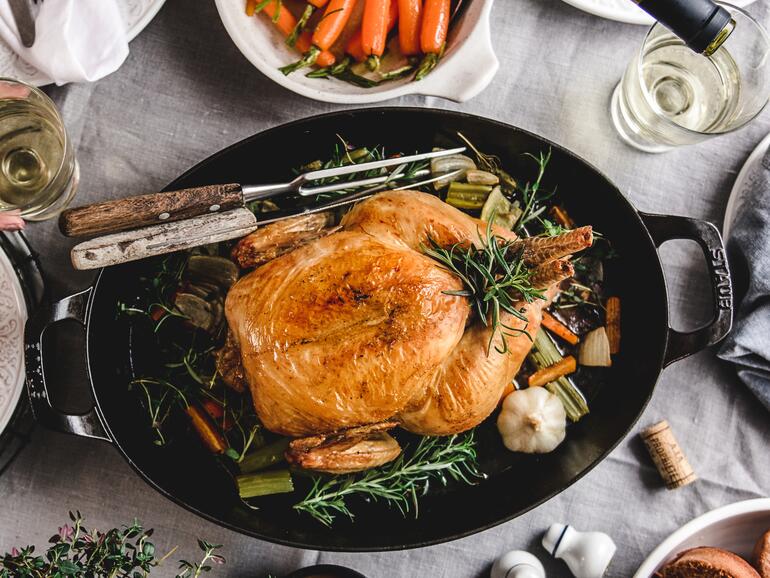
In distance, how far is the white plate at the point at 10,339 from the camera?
5.69ft

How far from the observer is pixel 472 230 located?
1.61 m

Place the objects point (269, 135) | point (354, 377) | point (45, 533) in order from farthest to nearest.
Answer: point (45, 533) → point (269, 135) → point (354, 377)

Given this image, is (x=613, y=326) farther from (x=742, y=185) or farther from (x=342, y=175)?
(x=342, y=175)

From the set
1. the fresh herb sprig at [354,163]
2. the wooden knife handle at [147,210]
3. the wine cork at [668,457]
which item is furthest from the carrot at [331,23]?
the wine cork at [668,457]

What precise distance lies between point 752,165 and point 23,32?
192 centimetres

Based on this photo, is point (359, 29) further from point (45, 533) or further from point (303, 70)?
point (45, 533)

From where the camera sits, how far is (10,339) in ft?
5.72

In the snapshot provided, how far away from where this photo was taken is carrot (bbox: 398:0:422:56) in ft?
5.76

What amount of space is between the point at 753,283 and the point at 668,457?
507mm

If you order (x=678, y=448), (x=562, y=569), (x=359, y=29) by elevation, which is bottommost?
(x=562, y=569)

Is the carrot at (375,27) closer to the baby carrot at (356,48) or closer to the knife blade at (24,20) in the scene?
the baby carrot at (356,48)

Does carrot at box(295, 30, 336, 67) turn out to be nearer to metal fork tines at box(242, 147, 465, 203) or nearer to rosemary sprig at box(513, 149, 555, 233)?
metal fork tines at box(242, 147, 465, 203)

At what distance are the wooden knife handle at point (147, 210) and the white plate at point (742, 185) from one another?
4.26 ft

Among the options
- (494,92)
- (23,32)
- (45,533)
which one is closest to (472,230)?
(494,92)
